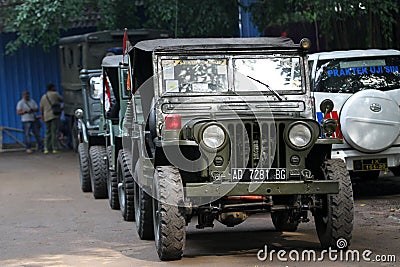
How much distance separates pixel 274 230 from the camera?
9.70 metres

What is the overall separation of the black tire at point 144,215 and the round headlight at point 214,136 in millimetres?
1389

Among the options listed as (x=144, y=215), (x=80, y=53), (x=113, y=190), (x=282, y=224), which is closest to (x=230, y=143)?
(x=144, y=215)

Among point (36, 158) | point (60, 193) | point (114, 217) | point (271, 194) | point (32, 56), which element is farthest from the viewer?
point (32, 56)

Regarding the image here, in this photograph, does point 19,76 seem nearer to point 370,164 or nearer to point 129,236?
point 370,164

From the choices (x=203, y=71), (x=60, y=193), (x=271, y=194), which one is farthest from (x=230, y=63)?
(x=60, y=193)

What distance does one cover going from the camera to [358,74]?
37.8ft

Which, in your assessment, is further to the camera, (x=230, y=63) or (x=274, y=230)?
(x=274, y=230)

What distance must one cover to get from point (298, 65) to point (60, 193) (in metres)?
6.31

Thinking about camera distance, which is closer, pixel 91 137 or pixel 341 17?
pixel 91 137

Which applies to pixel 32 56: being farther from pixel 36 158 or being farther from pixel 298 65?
pixel 298 65

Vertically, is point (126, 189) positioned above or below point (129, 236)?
above

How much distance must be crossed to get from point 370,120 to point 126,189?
3121mm

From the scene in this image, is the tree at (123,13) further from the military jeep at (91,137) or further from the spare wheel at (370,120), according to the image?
the spare wheel at (370,120)

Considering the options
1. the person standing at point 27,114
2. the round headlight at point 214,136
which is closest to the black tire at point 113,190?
the round headlight at point 214,136
